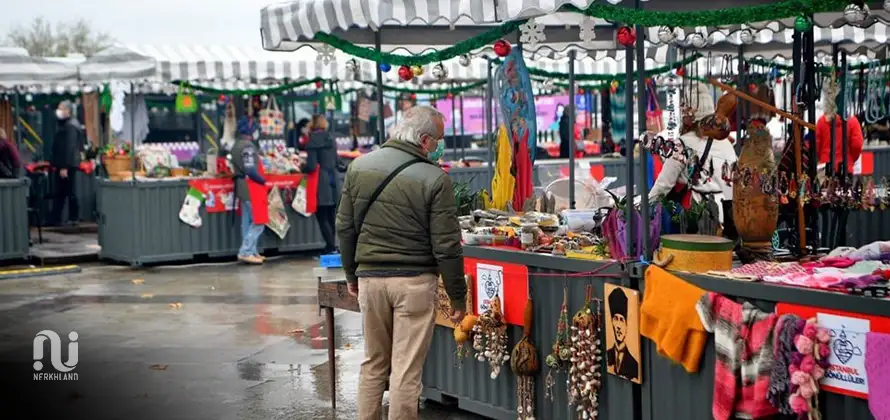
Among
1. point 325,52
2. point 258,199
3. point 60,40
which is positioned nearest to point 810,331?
point 325,52

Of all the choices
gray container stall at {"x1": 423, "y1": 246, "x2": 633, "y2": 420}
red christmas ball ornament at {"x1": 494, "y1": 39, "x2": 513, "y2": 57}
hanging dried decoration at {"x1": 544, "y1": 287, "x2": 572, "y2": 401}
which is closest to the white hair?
gray container stall at {"x1": 423, "y1": 246, "x2": 633, "y2": 420}

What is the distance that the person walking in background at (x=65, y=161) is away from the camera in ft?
72.8

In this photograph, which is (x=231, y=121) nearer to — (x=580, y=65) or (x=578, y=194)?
(x=580, y=65)

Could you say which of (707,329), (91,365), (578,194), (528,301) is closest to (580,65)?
(578,194)

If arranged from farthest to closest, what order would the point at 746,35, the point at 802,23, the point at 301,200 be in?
the point at 301,200
the point at 746,35
the point at 802,23

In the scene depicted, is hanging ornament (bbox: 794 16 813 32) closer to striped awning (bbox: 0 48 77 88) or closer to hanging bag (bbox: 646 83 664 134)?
hanging bag (bbox: 646 83 664 134)

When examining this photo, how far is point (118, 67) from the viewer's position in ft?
55.2

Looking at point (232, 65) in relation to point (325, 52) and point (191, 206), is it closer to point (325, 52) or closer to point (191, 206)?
point (191, 206)

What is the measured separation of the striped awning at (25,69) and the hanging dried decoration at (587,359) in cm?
1553

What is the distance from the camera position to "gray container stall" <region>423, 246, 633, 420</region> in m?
6.55

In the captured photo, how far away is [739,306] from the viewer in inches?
218

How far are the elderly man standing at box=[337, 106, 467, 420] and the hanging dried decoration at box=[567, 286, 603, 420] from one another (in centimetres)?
76

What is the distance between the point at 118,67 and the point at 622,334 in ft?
40.5

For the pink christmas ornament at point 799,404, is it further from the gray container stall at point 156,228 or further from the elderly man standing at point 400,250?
the gray container stall at point 156,228
